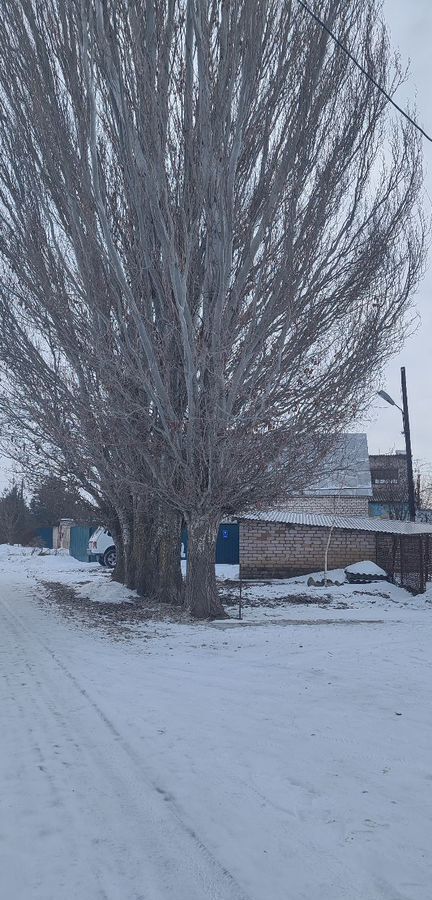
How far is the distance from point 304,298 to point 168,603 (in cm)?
635

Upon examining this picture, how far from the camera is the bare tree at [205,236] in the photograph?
988 cm

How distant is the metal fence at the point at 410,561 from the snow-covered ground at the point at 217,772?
684cm

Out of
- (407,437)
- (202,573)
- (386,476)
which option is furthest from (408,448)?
(386,476)

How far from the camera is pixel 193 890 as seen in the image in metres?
2.63

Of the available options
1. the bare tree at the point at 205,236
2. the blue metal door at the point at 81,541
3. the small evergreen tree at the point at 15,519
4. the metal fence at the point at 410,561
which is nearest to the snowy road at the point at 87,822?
the bare tree at the point at 205,236

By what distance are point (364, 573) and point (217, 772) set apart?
1414cm

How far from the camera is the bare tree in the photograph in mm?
9883

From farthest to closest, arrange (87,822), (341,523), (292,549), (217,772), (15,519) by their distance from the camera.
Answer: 1. (15,519)
2. (292,549)
3. (341,523)
4. (217,772)
5. (87,822)

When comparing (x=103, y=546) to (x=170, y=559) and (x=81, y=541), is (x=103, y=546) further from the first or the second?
(x=170, y=559)

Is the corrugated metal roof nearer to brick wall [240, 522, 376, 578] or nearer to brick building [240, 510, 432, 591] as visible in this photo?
brick building [240, 510, 432, 591]

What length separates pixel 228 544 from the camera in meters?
26.8

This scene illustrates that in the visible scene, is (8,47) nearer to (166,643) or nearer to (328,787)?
(166,643)

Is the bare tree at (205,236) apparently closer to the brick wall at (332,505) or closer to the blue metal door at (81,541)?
the brick wall at (332,505)

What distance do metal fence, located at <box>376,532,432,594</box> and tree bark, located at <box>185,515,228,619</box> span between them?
506cm
